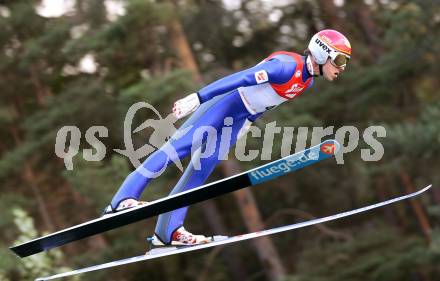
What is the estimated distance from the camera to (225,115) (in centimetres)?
501

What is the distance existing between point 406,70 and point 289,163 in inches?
403

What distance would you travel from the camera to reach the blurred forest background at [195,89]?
12680 mm

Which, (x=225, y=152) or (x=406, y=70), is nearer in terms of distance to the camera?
(x=225, y=152)

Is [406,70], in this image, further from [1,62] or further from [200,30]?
[1,62]

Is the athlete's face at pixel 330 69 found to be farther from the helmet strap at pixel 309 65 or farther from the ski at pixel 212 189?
the ski at pixel 212 189

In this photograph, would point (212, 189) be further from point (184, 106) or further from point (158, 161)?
point (184, 106)

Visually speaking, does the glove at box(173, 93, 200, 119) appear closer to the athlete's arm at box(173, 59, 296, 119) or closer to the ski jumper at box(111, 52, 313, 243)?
the athlete's arm at box(173, 59, 296, 119)

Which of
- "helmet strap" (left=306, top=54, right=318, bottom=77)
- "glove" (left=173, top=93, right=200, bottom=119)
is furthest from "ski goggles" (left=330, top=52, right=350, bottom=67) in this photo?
"glove" (left=173, top=93, right=200, bottom=119)

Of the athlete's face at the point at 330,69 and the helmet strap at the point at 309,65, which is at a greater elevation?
the helmet strap at the point at 309,65

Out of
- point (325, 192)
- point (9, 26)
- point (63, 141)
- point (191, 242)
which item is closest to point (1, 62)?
point (9, 26)

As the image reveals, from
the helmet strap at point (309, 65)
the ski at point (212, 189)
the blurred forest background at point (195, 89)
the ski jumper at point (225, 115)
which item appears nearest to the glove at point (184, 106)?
the ski jumper at point (225, 115)

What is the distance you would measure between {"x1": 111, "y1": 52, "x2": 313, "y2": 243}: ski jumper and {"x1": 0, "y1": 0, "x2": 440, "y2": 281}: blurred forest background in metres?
6.18

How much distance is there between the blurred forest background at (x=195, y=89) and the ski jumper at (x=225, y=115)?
20.3ft

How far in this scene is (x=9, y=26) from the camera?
555 inches
